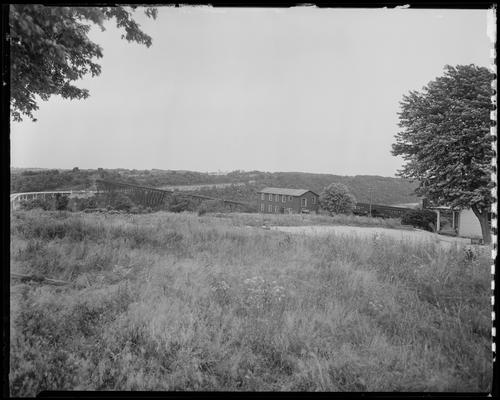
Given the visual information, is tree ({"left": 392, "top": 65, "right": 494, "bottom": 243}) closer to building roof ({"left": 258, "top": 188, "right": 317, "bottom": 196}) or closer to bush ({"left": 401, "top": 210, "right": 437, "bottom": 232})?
bush ({"left": 401, "top": 210, "right": 437, "bottom": 232})

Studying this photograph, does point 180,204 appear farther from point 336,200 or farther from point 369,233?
point 369,233

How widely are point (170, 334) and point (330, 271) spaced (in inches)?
119

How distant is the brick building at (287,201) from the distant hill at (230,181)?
2.50 feet

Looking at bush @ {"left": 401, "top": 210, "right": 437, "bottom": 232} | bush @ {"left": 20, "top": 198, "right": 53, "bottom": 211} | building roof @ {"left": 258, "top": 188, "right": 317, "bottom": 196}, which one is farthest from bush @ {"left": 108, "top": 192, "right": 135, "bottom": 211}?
bush @ {"left": 401, "top": 210, "right": 437, "bottom": 232}

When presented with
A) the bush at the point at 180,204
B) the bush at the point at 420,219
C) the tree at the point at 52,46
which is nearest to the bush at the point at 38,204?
the tree at the point at 52,46

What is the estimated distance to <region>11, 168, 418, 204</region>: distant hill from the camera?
5.89 meters

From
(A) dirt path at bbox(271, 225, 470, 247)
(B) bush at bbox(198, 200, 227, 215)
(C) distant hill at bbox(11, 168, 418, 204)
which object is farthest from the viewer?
(B) bush at bbox(198, 200, 227, 215)

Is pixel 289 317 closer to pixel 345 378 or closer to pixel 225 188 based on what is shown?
pixel 345 378

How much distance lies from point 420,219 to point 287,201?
36.5 ft

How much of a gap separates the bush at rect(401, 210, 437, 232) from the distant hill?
345 cm

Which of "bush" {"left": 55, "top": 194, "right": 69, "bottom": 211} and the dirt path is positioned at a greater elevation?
"bush" {"left": 55, "top": 194, "right": 69, "bottom": 211}
